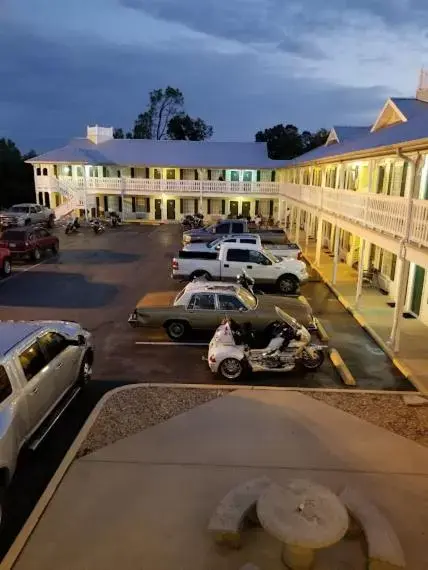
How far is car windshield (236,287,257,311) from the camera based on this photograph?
12.2m

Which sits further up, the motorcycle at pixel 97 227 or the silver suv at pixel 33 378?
the silver suv at pixel 33 378

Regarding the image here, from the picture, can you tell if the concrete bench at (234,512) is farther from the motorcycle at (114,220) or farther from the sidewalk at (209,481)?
the motorcycle at (114,220)

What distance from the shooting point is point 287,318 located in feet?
38.0

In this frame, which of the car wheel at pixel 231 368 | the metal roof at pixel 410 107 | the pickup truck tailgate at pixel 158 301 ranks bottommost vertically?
the car wheel at pixel 231 368

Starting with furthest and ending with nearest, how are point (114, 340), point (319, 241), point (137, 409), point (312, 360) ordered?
point (319, 241) → point (114, 340) → point (312, 360) → point (137, 409)

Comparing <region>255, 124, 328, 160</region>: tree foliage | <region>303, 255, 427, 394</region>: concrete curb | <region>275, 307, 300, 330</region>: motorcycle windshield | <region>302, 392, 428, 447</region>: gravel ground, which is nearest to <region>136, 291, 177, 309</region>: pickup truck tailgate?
<region>275, 307, 300, 330</region>: motorcycle windshield

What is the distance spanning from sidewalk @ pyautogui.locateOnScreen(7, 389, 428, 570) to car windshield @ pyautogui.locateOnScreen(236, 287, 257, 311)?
353 cm

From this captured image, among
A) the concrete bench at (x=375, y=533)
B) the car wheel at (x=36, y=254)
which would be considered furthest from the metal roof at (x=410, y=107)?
the car wheel at (x=36, y=254)

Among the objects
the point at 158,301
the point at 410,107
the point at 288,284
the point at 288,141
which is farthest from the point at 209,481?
the point at 288,141

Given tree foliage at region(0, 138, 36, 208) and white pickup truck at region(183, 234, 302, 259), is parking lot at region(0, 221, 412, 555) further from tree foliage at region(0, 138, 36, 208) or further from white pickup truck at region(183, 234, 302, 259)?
tree foliage at region(0, 138, 36, 208)

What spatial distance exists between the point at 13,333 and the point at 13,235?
17296 mm

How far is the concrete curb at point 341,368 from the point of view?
10.1 m

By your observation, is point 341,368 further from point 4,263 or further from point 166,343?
point 4,263

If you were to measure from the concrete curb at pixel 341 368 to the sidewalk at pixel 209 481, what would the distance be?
1.46 metres
